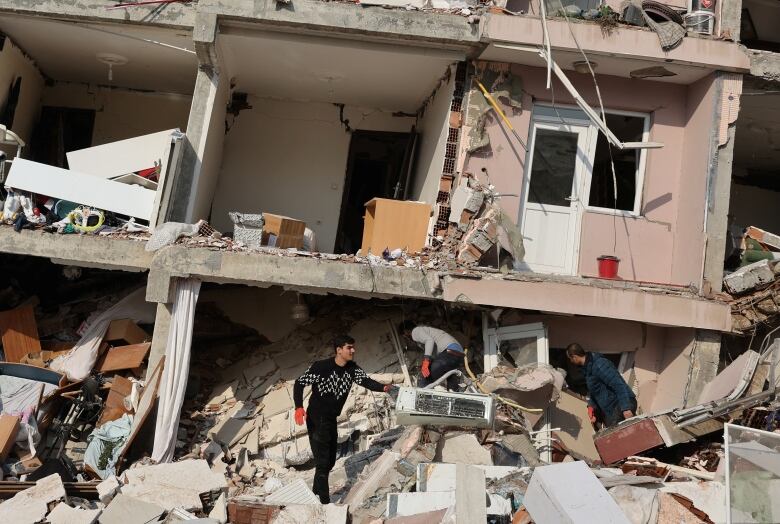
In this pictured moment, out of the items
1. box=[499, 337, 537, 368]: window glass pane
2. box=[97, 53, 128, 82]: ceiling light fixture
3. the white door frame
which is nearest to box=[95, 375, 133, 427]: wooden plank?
the white door frame

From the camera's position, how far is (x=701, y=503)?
7809 millimetres

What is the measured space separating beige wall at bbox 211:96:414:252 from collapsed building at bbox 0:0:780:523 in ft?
4.21

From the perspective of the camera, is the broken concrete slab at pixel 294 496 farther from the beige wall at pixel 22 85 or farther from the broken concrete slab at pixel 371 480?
the beige wall at pixel 22 85

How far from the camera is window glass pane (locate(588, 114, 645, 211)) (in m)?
11.6

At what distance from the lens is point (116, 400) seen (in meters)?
10.6

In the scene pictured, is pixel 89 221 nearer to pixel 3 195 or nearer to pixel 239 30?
pixel 3 195

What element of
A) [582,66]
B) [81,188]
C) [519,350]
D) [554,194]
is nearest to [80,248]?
[81,188]

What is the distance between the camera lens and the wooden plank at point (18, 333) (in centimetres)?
1168

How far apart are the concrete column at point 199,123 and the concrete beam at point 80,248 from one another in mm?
682

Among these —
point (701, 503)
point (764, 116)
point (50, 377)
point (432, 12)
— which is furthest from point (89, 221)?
point (764, 116)

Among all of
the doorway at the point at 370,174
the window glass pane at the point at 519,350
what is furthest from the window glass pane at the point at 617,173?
the doorway at the point at 370,174

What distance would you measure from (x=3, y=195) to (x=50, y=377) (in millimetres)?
2473

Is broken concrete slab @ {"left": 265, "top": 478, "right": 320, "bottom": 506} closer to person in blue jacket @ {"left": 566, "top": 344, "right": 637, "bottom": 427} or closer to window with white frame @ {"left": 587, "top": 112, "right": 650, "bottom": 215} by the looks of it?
person in blue jacket @ {"left": 566, "top": 344, "right": 637, "bottom": 427}

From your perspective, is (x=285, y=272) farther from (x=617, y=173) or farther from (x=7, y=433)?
(x=617, y=173)
